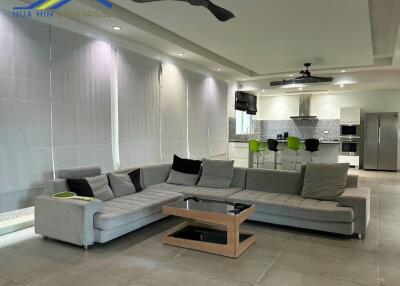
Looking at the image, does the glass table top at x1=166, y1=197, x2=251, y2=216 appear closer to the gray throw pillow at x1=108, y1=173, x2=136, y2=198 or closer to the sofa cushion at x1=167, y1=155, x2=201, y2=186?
the gray throw pillow at x1=108, y1=173, x2=136, y2=198

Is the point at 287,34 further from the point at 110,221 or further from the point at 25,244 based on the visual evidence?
the point at 25,244

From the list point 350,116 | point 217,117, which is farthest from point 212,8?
point 350,116

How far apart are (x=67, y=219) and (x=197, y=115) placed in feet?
16.3

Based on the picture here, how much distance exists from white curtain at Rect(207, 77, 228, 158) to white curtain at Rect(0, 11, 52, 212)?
482 cm

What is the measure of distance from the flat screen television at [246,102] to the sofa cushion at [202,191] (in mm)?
5347

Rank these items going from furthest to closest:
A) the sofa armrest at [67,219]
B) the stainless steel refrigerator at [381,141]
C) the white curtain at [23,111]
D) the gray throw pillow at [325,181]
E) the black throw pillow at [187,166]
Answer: the stainless steel refrigerator at [381,141]
the black throw pillow at [187,166]
the gray throw pillow at [325,181]
the white curtain at [23,111]
the sofa armrest at [67,219]

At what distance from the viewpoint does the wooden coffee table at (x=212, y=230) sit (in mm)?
3223

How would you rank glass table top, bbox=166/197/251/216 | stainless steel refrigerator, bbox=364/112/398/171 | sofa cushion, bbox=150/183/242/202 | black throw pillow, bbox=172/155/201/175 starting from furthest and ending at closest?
stainless steel refrigerator, bbox=364/112/398/171 → black throw pillow, bbox=172/155/201/175 → sofa cushion, bbox=150/183/242/202 → glass table top, bbox=166/197/251/216

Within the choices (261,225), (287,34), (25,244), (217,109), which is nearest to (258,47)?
(287,34)

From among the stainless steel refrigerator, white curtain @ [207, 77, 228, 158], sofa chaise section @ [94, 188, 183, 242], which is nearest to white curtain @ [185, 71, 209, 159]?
white curtain @ [207, 77, 228, 158]

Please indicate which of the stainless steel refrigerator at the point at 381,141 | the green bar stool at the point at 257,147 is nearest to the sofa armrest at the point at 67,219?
the green bar stool at the point at 257,147

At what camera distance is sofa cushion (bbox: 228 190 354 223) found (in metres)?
3.68

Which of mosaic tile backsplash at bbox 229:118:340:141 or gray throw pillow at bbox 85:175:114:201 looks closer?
gray throw pillow at bbox 85:175:114:201

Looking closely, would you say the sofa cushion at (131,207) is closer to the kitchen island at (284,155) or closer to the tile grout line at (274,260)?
the tile grout line at (274,260)
